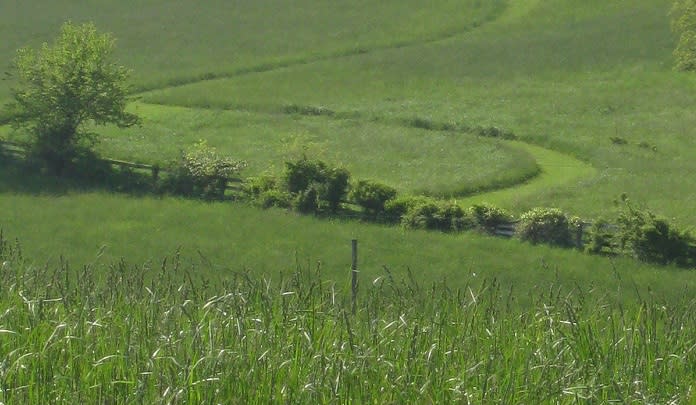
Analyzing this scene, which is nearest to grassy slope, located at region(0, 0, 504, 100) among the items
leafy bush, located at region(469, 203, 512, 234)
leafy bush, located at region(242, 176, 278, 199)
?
leafy bush, located at region(242, 176, 278, 199)

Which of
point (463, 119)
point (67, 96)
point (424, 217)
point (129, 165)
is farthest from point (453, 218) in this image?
point (463, 119)

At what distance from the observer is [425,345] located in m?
10.3

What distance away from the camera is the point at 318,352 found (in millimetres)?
10008

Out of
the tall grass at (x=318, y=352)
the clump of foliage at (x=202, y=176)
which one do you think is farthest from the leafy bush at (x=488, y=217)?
the tall grass at (x=318, y=352)

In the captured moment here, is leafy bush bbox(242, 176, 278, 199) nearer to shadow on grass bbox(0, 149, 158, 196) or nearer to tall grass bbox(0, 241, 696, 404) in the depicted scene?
shadow on grass bbox(0, 149, 158, 196)

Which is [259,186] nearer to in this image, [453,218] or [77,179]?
[453,218]

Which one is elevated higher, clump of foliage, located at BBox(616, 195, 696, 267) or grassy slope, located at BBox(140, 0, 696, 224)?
grassy slope, located at BBox(140, 0, 696, 224)

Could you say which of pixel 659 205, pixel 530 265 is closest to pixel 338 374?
pixel 530 265

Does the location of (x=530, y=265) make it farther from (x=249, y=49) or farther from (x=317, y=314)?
(x=249, y=49)

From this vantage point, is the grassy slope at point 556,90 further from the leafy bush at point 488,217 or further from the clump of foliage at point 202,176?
the clump of foliage at point 202,176

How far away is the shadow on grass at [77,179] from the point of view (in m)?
37.9

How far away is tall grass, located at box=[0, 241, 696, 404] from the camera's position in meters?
9.24

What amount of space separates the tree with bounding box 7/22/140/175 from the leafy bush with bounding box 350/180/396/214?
1160cm

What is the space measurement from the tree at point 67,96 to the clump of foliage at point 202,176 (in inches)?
205
